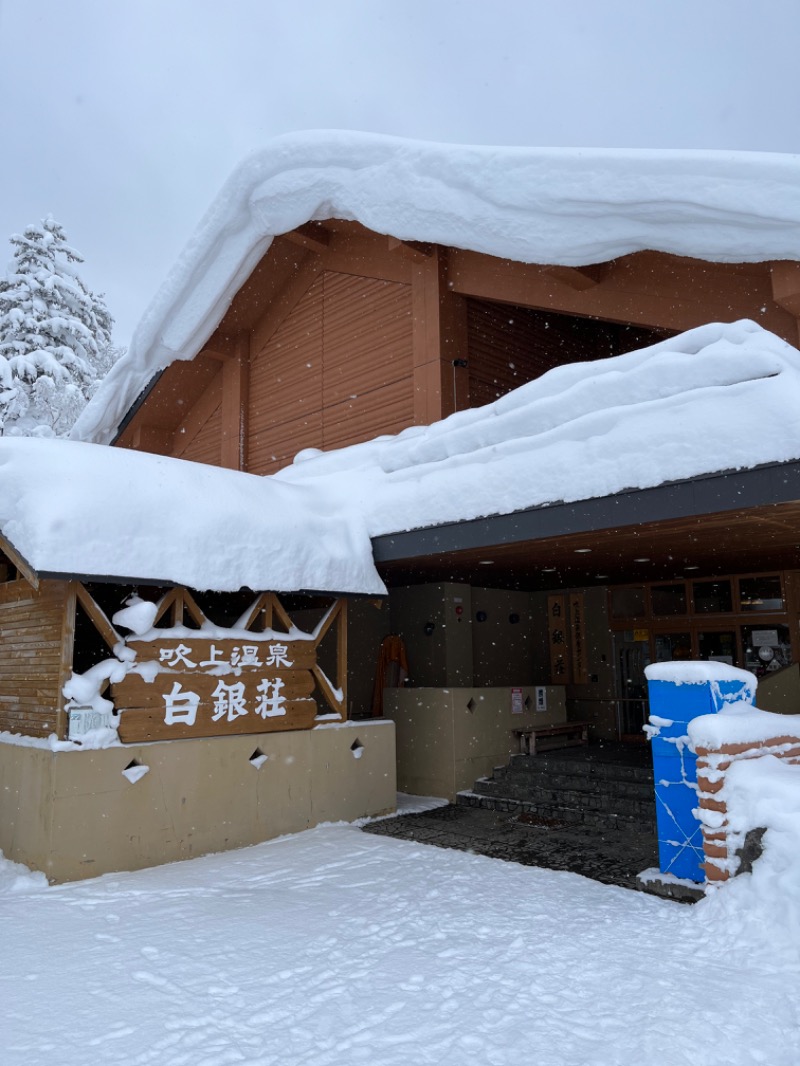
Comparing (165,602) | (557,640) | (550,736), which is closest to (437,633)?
(550,736)

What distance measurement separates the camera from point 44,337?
23406 mm

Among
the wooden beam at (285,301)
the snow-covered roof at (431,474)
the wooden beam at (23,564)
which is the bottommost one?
the wooden beam at (23,564)

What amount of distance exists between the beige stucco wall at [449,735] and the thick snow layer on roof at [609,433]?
2574mm

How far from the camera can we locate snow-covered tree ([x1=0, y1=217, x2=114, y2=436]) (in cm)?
2181

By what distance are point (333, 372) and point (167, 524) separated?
5301 mm

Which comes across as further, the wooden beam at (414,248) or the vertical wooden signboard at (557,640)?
the vertical wooden signboard at (557,640)

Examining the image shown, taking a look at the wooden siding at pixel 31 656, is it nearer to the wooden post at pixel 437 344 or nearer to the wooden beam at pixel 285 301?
the wooden post at pixel 437 344

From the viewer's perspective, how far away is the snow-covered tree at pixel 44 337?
71.6 ft

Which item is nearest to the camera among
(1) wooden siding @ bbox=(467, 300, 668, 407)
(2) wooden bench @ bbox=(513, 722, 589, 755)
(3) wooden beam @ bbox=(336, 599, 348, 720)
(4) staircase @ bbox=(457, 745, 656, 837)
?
(4) staircase @ bbox=(457, 745, 656, 837)

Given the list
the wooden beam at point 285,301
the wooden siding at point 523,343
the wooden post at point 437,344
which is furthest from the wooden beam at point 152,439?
the wooden siding at point 523,343

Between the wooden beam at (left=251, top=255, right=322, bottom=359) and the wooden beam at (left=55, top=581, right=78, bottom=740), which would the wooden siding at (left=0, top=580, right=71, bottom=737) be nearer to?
the wooden beam at (left=55, top=581, right=78, bottom=740)

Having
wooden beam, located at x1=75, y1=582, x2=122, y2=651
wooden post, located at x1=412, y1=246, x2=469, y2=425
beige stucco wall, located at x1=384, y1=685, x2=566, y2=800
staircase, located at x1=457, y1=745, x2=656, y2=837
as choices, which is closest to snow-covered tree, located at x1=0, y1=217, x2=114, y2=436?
wooden post, located at x1=412, y1=246, x2=469, y2=425

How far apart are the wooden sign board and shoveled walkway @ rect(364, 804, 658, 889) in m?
1.59

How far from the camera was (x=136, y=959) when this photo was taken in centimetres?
445
